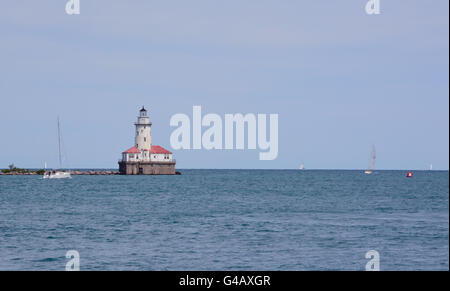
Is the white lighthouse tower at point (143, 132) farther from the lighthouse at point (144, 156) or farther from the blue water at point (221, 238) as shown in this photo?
the blue water at point (221, 238)

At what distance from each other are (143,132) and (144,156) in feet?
32.1

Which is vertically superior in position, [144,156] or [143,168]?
[144,156]

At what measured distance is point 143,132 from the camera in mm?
138750

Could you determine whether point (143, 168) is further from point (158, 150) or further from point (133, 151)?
point (158, 150)

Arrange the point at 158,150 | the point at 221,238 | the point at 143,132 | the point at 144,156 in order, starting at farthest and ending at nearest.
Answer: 1. the point at 158,150
2. the point at 144,156
3. the point at 143,132
4. the point at 221,238

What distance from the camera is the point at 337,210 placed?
53375 millimetres

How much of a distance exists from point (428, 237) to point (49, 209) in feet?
115

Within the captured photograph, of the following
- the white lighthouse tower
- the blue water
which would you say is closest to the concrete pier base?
the white lighthouse tower

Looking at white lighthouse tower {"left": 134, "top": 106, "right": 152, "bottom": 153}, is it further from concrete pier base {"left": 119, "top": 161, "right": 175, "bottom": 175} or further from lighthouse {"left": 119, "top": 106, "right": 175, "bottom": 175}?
concrete pier base {"left": 119, "top": 161, "right": 175, "bottom": 175}

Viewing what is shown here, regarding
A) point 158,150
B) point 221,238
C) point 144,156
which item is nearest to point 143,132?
point 144,156

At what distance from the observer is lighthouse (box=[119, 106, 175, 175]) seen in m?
138

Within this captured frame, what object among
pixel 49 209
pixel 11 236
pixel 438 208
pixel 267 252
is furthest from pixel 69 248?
pixel 438 208
